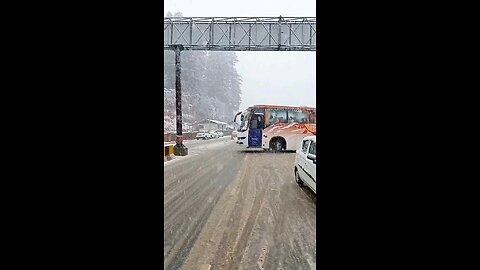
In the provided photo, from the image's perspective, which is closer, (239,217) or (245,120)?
(239,217)

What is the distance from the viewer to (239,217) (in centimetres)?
321

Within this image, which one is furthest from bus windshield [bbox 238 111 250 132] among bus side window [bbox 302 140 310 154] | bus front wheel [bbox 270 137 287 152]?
bus side window [bbox 302 140 310 154]

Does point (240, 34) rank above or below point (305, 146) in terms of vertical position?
above

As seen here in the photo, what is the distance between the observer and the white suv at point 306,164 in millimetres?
3514

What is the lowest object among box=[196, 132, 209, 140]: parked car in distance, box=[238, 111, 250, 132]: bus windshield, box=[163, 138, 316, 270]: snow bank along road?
box=[163, 138, 316, 270]: snow bank along road

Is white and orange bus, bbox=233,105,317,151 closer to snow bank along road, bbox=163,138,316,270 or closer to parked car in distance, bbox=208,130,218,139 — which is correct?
snow bank along road, bbox=163,138,316,270

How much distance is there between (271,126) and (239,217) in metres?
2.83

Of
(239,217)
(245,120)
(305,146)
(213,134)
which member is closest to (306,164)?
(305,146)

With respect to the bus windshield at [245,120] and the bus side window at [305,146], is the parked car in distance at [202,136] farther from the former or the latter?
the bus side window at [305,146]

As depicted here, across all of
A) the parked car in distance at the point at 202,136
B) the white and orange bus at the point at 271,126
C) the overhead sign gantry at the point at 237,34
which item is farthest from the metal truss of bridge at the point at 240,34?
the parked car in distance at the point at 202,136

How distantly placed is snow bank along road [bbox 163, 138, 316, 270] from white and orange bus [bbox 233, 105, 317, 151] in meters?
0.23

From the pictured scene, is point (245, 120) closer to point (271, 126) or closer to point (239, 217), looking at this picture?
point (271, 126)

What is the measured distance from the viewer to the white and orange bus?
5520mm
